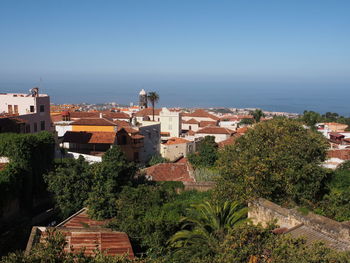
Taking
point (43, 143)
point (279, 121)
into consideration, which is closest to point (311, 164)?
point (279, 121)

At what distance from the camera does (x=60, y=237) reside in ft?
27.3

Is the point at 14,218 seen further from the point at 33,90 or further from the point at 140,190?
the point at 33,90

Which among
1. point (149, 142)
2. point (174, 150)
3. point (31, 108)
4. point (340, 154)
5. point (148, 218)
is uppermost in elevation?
point (31, 108)

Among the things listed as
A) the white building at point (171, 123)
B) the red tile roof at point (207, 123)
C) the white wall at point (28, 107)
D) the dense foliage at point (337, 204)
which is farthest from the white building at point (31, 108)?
the red tile roof at point (207, 123)

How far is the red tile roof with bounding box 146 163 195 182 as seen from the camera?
30.9m

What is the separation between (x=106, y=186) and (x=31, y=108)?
1568 centimetres

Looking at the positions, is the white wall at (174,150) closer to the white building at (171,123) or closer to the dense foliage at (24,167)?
the white building at (171,123)

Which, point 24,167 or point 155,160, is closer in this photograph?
point 24,167

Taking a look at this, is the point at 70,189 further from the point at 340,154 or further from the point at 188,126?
the point at 188,126

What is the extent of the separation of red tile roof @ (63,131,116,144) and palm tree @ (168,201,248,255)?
671 inches

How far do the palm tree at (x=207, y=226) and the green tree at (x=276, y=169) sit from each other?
1.41 m

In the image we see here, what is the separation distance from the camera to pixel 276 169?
20.7 metres

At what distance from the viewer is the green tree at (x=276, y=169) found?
19.6 m

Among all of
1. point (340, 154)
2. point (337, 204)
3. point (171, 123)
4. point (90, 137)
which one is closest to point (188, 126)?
point (171, 123)
